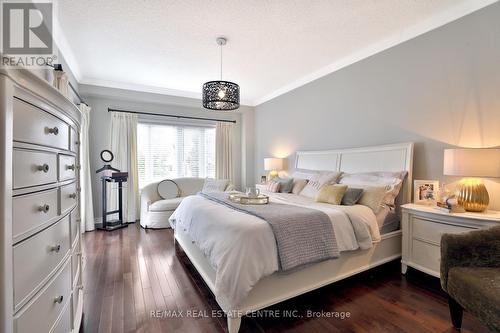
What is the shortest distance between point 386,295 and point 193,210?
6.56 feet

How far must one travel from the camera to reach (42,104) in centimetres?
96

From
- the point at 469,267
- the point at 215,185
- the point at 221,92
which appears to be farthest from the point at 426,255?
the point at 215,185

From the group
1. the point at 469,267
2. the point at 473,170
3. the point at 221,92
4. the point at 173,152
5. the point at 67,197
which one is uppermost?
the point at 221,92

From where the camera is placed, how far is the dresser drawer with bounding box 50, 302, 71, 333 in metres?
1.12

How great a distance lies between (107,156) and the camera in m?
4.27

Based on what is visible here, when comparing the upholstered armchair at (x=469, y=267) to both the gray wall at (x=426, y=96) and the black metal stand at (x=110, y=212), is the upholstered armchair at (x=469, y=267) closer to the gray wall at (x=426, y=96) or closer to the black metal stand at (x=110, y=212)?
the gray wall at (x=426, y=96)

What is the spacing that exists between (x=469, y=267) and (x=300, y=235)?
1082 mm

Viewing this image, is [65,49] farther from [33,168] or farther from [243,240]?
[243,240]

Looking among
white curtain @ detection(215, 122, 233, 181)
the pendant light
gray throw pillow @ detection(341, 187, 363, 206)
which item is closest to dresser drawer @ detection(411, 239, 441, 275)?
gray throw pillow @ detection(341, 187, 363, 206)

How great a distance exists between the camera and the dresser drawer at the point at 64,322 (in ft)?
3.66

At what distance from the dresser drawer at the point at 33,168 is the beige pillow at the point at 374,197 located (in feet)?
8.45

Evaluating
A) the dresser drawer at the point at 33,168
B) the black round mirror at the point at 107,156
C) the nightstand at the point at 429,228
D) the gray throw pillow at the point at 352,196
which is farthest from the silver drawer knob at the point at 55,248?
the black round mirror at the point at 107,156

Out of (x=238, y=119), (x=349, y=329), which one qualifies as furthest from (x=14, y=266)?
(x=238, y=119)

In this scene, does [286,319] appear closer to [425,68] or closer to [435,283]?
[435,283]
